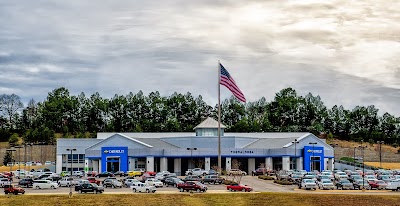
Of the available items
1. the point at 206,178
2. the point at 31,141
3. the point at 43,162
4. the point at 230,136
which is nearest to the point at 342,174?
the point at 206,178

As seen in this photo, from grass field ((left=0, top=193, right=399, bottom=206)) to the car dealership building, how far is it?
50942mm

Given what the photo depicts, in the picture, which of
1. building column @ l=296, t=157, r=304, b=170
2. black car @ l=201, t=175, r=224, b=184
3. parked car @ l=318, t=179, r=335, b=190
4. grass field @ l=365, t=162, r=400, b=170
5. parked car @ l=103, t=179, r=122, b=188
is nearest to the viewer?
Answer: parked car @ l=318, t=179, r=335, b=190

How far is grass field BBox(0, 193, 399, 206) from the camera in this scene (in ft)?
271

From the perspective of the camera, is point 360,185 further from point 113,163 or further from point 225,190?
point 113,163

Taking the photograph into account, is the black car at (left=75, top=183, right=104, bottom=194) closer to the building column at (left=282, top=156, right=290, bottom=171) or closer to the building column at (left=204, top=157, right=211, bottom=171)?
the building column at (left=204, top=157, right=211, bottom=171)

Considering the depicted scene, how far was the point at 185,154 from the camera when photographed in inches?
5586

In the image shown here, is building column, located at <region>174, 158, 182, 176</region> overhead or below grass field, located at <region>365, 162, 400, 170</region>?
overhead

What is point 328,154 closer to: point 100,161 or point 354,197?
point 100,161

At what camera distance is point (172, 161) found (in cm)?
14450

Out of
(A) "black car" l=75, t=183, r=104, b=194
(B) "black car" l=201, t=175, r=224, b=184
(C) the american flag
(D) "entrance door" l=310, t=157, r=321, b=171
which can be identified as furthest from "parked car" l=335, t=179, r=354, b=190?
(D) "entrance door" l=310, t=157, r=321, b=171

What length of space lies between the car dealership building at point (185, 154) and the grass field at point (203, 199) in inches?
2006

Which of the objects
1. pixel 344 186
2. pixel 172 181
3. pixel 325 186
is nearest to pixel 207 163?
pixel 172 181

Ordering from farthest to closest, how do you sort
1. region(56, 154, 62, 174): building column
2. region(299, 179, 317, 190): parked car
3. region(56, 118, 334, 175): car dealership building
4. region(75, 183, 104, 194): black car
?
1. region(56, 154, 62, 174): building column
2. region(56, 118, 334, 175): car dealership building
3. region(299, 179, 317, 190): parked car
4. region(75, 183, 104, 194): black car

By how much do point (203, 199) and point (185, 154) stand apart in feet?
187
